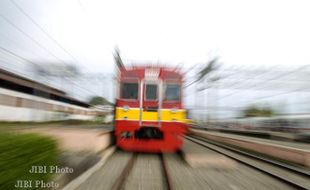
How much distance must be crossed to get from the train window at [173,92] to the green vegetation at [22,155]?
7.65 metres

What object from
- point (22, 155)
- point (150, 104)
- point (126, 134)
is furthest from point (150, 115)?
point (22, 155)

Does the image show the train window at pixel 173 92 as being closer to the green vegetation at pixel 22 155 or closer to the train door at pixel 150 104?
the train door at pixel 150 104

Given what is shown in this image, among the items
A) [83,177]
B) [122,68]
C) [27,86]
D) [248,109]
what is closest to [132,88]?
[122,68]

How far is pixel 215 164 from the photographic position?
1078cm

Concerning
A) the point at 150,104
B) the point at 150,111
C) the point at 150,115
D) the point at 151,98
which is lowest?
the point at 150,115

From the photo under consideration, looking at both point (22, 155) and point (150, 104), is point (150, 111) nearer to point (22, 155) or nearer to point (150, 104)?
point (150, 104)

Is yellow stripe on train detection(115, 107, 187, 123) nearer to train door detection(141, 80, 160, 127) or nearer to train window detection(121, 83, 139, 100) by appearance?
train door detection(141, 80, 160, 127)

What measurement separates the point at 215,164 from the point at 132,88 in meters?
4.46

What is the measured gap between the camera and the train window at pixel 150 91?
43.3 ft

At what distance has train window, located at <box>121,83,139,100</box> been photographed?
13312mm

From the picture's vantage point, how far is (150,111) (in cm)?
1296

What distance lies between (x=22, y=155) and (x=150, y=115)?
8308 mm

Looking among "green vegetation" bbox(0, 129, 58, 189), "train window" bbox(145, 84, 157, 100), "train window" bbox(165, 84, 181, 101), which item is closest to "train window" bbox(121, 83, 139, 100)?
"train window" bbox(145, 84, 157, 100)

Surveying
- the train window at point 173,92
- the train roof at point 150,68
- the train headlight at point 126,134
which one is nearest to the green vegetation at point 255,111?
the train roof at point 150,68
